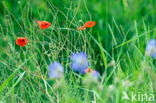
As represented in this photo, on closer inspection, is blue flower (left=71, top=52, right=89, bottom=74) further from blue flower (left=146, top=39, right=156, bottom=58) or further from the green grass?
blue flower (left=146, top=39, right=156, bottom=58)

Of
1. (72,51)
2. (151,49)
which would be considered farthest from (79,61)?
(72,51)

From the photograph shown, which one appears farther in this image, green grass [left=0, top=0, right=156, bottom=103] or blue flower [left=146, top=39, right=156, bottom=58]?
green grass [left=0, top=0, right=156, bottom=103]

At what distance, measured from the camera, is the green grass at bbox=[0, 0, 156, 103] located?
1675 millimetres

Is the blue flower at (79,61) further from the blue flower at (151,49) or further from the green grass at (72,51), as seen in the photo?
the blue flower at (151,49)

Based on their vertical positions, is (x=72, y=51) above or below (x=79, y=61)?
above

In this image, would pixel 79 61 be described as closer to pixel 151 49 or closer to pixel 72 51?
pixel 151 49

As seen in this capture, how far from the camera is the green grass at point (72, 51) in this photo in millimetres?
1675

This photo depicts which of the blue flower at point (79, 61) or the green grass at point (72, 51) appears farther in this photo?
the green grass at point (72, 51)

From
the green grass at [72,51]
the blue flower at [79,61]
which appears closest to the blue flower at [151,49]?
the green grass at [72,51]

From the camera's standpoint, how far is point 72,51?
2355mm

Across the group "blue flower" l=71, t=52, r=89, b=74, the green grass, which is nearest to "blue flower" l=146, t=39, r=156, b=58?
the green grass

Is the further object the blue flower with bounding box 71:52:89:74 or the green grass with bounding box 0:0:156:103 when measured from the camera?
the green grass with bounding box 0:0:156:103

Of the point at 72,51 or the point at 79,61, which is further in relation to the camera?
the point at 72,51

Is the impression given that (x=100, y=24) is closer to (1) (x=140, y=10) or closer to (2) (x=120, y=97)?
(1) (x=140, y=10)
